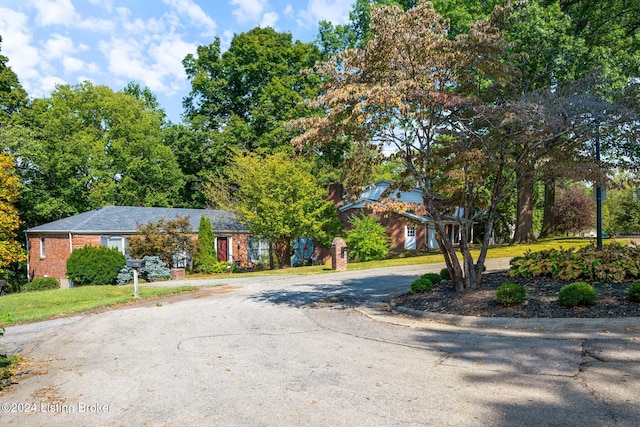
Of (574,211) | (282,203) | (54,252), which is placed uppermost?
(282,203)

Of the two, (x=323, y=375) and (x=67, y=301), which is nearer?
(x=323, y=375)

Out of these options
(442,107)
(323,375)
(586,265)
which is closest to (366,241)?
(586,265)

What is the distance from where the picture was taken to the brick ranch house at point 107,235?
81.0 ft

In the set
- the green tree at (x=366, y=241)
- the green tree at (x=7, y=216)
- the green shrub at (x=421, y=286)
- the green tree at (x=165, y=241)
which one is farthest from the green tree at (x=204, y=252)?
the green shrub at (x=421, y=286)

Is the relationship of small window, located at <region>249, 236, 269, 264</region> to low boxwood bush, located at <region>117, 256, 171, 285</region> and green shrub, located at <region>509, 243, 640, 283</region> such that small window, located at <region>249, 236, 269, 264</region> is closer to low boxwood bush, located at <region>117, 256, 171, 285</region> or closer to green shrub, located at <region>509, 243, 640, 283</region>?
low boxwood bush, located at <region>117, 256, 171, 285</region>

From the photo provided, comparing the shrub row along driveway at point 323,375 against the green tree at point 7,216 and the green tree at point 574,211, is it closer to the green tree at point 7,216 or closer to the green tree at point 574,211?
the green tree at point 7,216

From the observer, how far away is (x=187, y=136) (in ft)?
120

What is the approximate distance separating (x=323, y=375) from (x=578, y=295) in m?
5.14

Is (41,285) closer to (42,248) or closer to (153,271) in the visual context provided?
(42,248)

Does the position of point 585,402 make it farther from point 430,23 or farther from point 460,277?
point 430,23

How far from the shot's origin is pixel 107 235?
24938 mm

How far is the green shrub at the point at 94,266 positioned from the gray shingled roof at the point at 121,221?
3.00 meters

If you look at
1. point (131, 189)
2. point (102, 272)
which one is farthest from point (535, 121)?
point (131, 189)

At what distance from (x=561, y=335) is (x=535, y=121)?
412 centimetres
